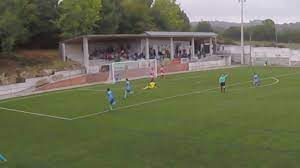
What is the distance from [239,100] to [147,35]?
35460 millimetres

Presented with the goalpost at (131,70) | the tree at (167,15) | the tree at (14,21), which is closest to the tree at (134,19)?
the tree at (167,15)

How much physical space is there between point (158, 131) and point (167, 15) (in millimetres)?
70329

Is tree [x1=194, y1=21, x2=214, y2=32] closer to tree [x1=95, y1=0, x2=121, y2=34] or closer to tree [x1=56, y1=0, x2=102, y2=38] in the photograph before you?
tree [x1=95, y1=0, x2=121, y2=34]

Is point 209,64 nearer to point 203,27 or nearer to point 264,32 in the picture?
point 264,32

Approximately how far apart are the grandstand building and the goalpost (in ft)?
13.3

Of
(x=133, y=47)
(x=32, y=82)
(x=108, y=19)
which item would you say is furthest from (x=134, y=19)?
(x=32, y=82)

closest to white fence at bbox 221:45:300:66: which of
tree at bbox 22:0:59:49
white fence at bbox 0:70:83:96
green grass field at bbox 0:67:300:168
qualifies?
tree at bbox 22:0:59:49

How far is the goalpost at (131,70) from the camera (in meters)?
53.6

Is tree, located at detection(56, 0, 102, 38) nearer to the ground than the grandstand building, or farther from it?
farther from it

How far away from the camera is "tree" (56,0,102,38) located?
64.9 metres

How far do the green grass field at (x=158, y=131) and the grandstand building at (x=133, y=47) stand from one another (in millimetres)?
24233

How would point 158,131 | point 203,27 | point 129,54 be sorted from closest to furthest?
1. point 158,131
2. point 129,54
3. point 203,27

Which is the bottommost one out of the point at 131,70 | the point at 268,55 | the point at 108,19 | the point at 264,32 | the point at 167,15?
the point at 131,70

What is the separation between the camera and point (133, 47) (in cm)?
7188
